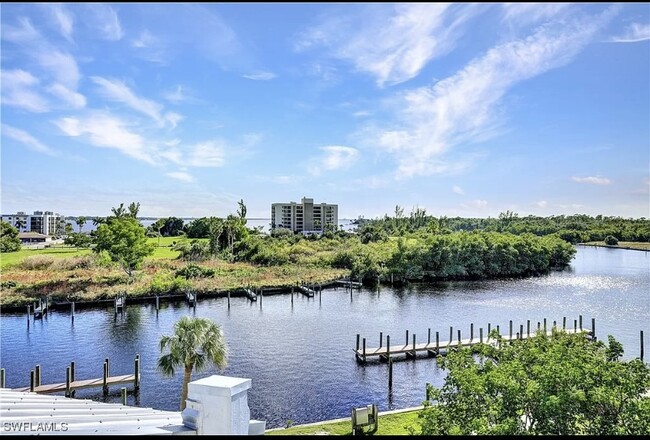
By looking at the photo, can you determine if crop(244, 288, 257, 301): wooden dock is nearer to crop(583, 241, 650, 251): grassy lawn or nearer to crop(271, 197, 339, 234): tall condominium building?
crop(271, 197, 339, 234): tall condominium building

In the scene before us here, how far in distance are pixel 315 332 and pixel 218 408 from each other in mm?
25769

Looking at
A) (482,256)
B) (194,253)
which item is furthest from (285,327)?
(482,256)

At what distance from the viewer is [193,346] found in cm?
1634

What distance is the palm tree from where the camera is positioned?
16.3 m

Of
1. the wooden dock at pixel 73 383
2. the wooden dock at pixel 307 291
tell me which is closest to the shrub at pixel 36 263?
the wooden dock at pixel 307 291

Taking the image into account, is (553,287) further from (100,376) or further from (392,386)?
(100,376)

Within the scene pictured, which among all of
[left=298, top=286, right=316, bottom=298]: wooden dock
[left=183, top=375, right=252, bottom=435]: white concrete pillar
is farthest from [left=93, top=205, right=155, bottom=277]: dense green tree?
[left=183, top=375, right=252, bottom=435]: white concrete pillar

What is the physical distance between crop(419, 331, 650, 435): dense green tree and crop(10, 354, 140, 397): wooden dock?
49.9ft

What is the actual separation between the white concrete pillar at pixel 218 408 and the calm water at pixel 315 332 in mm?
12908

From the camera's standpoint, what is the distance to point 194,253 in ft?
197

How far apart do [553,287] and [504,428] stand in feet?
152

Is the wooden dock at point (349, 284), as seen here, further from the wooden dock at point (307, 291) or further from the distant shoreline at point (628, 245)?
the distant shoreline at point (628, 245)

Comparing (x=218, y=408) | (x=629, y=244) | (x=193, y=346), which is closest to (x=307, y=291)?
(x=193, y=346)

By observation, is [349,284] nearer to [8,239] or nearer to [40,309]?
[40,309]
